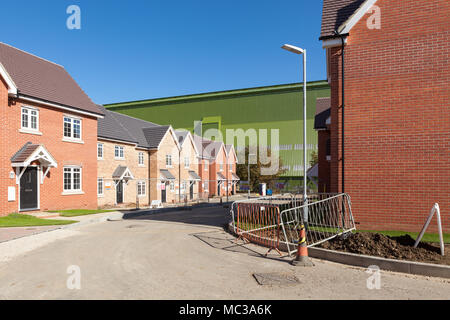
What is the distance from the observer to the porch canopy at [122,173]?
1113 inches

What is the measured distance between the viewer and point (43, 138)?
19297 mm

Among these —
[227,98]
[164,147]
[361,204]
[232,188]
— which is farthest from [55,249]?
[227,98]

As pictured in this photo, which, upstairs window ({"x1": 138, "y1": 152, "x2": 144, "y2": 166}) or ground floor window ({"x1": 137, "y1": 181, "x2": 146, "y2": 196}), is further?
upstairs window ({"x1": 138, "y1": 152, "x2": 144, "y2": 166})

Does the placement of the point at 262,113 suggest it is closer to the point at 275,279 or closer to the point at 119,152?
the point at 119,152

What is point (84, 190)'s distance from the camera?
22.7 metres

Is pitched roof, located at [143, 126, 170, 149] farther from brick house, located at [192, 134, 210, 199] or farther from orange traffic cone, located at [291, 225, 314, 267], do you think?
orange traffic cone, located at [291, 225, 314, 267]

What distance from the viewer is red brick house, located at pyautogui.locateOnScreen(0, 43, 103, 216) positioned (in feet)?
56.1

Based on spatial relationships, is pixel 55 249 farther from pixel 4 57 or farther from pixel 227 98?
pixel 227 98

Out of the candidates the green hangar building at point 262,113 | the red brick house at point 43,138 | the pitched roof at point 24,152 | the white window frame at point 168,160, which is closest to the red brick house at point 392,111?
the pitched roof at point 24,152

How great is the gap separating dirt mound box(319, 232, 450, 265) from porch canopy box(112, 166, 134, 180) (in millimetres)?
22509

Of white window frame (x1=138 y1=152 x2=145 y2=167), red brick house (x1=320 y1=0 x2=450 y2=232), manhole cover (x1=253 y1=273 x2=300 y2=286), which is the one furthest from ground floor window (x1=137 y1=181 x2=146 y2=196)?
manhole cover (x1=253 y1=273 x2=300 y2=286)

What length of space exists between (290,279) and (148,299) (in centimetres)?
305

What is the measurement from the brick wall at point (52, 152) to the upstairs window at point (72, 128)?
0.34m

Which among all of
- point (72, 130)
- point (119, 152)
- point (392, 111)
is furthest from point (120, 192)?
point (392, 111)
